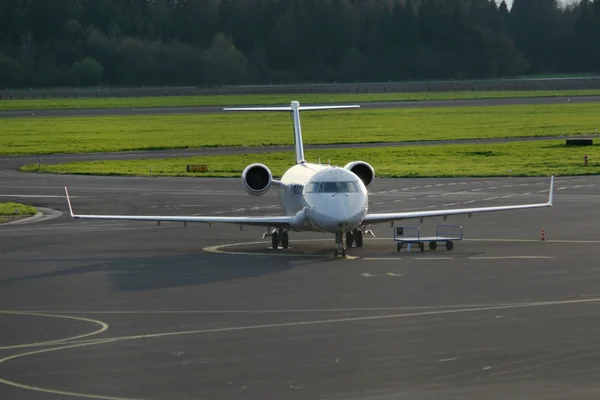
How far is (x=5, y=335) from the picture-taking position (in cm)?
2480

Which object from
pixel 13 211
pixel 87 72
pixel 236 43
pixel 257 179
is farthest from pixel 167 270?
pixel 236 43

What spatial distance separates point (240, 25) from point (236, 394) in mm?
168714

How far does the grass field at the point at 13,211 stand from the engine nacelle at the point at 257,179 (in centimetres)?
1317

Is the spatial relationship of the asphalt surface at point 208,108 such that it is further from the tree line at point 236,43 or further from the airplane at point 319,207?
the airplane at point 319,207

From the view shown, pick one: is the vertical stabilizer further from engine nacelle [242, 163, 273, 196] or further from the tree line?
the tree line

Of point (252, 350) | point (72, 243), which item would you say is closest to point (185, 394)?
point (252, 350)

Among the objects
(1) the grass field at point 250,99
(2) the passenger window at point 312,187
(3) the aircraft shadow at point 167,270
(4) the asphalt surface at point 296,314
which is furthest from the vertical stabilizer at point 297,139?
(1) the grass field at point 250,99

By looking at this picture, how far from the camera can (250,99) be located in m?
153

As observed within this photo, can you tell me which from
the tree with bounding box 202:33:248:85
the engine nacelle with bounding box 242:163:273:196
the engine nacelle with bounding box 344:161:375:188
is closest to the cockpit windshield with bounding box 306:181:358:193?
the engine nacelle with bounding box 242:163:273:196

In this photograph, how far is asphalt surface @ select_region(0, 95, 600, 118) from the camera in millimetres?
133125

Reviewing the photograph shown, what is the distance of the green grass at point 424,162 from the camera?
68125 millimetres

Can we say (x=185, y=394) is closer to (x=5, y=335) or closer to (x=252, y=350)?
(x=252, y=350)

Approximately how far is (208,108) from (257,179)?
101 m

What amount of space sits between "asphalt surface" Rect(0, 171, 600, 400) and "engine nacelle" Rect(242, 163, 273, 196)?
1871 millimetres
